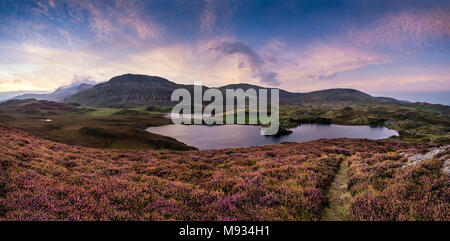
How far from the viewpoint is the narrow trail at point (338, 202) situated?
637 centimetres

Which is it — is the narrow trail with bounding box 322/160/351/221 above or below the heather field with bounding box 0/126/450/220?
below

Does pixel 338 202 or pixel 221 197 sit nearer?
pixel 338 202

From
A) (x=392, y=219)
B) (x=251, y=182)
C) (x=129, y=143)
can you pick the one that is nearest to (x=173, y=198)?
(x=251, y=182)

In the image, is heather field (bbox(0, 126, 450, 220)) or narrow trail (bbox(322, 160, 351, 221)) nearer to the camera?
heather field (bbox(0, 126, 450, 220))

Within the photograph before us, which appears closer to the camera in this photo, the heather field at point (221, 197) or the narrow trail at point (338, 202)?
the heather field at point (221, 197)

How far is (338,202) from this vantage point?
Result: 7.41 meters

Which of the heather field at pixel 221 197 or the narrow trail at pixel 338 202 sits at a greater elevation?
the heather field at pixel 221 197

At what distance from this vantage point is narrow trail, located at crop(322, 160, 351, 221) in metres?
6.37

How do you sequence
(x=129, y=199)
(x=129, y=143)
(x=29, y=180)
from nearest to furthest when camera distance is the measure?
(x=129, y=199), (x=29, y=180), (x=129, y=143)
